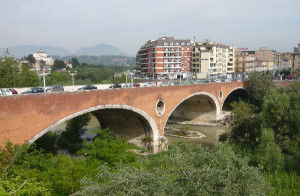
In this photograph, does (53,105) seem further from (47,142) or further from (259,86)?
(259,86)

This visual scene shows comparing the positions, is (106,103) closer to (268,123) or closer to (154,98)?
(154,98)

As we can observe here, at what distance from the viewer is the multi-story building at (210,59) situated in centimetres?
5581

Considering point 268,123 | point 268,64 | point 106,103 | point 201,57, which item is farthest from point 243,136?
point 268,64

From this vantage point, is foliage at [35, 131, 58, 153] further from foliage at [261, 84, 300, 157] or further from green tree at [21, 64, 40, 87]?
foliage at [261, 84, 300, 157]

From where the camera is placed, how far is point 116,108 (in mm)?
20078

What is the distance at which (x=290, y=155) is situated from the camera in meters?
17.2

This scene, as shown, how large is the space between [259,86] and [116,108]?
25886mm

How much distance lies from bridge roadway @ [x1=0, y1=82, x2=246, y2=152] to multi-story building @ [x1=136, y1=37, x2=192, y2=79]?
62.4 ft

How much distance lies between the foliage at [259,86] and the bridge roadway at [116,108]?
379 centimetres

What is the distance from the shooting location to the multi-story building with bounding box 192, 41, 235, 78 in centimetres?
5581

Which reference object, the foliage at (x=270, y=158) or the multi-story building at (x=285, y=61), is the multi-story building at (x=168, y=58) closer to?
the foliage at (x=270, y=158)

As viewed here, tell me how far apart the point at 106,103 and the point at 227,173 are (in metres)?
13.4

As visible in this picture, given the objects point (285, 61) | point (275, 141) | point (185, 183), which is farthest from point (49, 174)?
point (285, 61)

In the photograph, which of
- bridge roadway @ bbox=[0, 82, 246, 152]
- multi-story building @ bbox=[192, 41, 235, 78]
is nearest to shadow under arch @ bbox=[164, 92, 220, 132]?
bridge roadway @ bbox=[0, 82, 246, 152]
